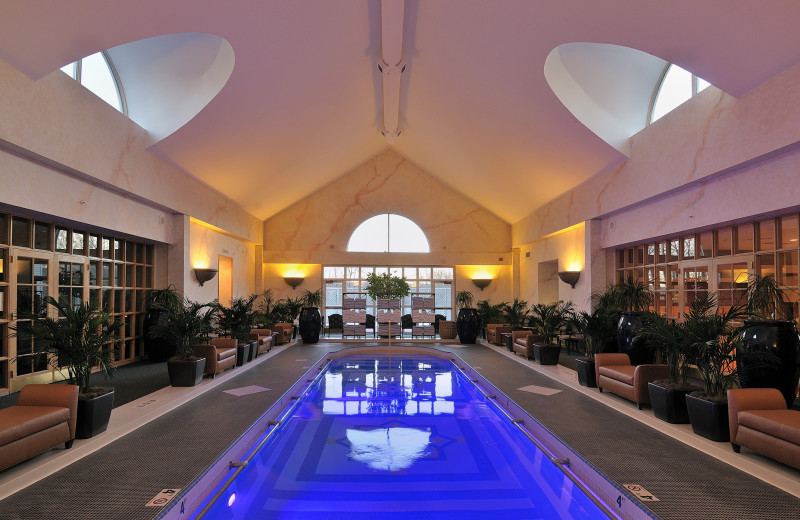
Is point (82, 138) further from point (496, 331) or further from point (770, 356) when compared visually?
point (496, 331)

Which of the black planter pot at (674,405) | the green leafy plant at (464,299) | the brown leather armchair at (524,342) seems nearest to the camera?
the black planter pot at (674,405)

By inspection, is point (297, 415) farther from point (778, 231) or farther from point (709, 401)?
point (778, 231)

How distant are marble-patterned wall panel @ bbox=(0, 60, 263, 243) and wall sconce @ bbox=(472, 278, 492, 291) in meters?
9.81

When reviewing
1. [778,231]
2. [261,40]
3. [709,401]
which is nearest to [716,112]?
[778,231]

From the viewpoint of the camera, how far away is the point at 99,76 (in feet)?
25.6

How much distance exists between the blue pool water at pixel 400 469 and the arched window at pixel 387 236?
372 inches

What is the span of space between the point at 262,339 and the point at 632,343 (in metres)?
7.66

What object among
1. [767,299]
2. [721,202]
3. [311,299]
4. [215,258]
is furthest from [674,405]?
[311,299]

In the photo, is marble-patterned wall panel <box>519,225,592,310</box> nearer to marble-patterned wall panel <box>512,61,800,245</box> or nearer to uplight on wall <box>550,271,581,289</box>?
uplight on wall <box>550,271,581,289</box>

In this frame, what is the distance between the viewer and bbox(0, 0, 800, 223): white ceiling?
5.18 meters

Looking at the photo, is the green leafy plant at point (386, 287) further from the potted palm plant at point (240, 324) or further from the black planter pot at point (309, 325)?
the potted palm plant at point (240, 324)

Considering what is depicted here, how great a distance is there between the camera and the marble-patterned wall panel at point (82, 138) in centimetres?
541

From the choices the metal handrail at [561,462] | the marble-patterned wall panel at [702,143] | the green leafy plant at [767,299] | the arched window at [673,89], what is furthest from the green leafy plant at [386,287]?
the green leafy plant at [767,299]

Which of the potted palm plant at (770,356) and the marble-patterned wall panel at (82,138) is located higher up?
the marble-patterned wall panel at (82,138)
